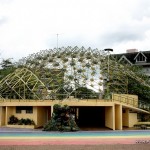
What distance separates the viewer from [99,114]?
118 ft

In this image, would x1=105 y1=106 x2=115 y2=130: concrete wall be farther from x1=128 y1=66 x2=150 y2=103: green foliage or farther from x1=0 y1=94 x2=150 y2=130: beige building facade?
x1=128 y1=66 x2=150 y2=103: green foliage

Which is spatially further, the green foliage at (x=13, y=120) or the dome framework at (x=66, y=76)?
the dome framework at (x=66, y=76)

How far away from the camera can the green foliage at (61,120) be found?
26500 millimetres

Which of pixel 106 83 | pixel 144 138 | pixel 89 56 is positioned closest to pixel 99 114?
pixel 106 83

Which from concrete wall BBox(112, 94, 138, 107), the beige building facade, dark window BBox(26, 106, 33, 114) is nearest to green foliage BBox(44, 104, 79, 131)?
the beige building facade

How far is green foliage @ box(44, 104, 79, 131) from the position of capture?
2650cm

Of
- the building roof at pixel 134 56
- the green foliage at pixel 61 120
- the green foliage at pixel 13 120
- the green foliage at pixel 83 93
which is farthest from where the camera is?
the building roof at pixel 134 56

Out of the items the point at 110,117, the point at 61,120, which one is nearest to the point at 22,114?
the point at 61,120

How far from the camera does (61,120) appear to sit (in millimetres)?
26750

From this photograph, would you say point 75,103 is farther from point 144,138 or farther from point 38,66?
point 38,66

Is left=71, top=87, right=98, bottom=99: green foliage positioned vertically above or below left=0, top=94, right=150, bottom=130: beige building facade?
above

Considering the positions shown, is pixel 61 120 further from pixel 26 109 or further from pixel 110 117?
pixel 110 117

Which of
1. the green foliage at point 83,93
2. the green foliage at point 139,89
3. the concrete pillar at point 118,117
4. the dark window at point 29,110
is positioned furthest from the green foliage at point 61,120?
the green foliage at point 139,89

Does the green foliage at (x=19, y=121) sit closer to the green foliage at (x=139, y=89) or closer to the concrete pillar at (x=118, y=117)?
the concrete pillar at (x=118, y=117)
